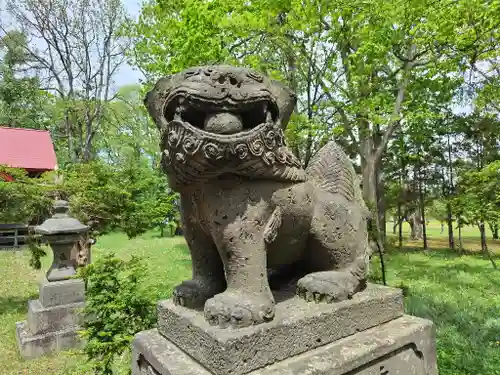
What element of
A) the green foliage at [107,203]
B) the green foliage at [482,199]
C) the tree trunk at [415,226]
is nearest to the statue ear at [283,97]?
the green foliage at [107,203]

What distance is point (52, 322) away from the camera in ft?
15.6

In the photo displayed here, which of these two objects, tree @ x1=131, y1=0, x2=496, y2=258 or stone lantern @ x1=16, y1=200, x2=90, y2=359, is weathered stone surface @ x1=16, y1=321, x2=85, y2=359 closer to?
stone lantern @ x1=16, y1=200, x2=90, y2=359

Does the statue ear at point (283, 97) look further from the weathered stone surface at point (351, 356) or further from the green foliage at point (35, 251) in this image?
the green foliage at point (35, 251)

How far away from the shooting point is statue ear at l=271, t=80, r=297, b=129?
1692 millimetres

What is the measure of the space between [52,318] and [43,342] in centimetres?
30

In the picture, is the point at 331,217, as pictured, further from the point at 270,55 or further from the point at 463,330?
the point at 270,55

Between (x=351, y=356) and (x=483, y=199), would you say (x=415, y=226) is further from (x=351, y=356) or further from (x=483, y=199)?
(x=351, y=356)

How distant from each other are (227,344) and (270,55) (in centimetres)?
897

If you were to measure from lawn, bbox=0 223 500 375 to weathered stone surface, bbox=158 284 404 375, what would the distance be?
5.39 feet

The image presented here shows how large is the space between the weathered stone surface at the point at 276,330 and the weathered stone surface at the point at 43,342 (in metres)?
3.48

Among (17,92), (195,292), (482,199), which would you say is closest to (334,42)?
(482,199)

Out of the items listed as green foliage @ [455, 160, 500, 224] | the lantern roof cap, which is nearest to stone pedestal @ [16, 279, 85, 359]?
the lantern roof cap

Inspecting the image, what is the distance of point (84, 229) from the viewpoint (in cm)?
523

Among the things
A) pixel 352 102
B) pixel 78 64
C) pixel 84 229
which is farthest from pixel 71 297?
pixel 78 64
